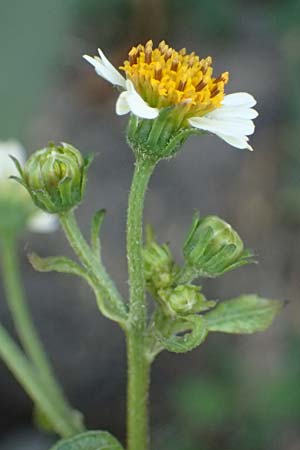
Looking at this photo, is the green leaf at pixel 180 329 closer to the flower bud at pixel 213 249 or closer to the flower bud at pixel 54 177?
the flower bud at pixel 213 249

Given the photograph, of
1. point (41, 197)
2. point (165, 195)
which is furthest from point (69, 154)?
point (165, 195)

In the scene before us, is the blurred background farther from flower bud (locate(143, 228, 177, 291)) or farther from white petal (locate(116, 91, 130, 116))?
white petal (locate(116, 91, 130, 116))

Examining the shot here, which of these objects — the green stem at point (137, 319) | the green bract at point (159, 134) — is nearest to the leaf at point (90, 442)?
the green stem at point (137, 319)

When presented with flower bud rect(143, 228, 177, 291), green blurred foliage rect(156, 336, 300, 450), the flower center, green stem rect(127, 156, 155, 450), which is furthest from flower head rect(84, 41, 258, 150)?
green blurred foliage rect(156, 336, 300, 450)

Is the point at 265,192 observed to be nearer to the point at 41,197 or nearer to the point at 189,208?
the point at 189,208

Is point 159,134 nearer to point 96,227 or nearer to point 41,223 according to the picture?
point 96,227

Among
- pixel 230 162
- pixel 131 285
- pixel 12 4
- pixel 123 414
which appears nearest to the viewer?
pixel 131 285

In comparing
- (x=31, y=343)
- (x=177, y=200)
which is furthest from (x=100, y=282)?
A: (x=177, y=200)
